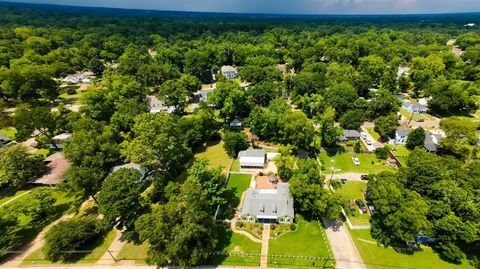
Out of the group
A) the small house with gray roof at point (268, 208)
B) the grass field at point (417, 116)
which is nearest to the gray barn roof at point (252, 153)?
the small house with gray roof at point (268, 208)

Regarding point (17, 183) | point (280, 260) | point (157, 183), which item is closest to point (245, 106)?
point (157, 183)

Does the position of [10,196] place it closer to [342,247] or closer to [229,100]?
[229,100]

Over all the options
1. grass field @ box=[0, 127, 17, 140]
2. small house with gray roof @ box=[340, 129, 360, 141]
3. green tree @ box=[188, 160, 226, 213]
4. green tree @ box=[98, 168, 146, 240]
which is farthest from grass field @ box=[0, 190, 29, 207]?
small house with gray roof @ box=[340, 129, 360, 141]

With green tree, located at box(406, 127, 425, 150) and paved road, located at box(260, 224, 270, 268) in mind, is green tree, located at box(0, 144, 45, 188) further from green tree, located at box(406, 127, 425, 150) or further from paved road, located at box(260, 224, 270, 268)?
green tree, located at box(406, 127, 425, 150)

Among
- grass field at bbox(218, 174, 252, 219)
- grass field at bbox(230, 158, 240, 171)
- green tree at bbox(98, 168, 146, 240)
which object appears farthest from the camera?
grass field at bbox(230, 158, 240, 171)

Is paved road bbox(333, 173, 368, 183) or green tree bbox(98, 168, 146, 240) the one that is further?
paved road bbox(333, 173, 368, 183)

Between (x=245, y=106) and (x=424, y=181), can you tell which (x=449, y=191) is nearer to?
(x=424, y=181)
